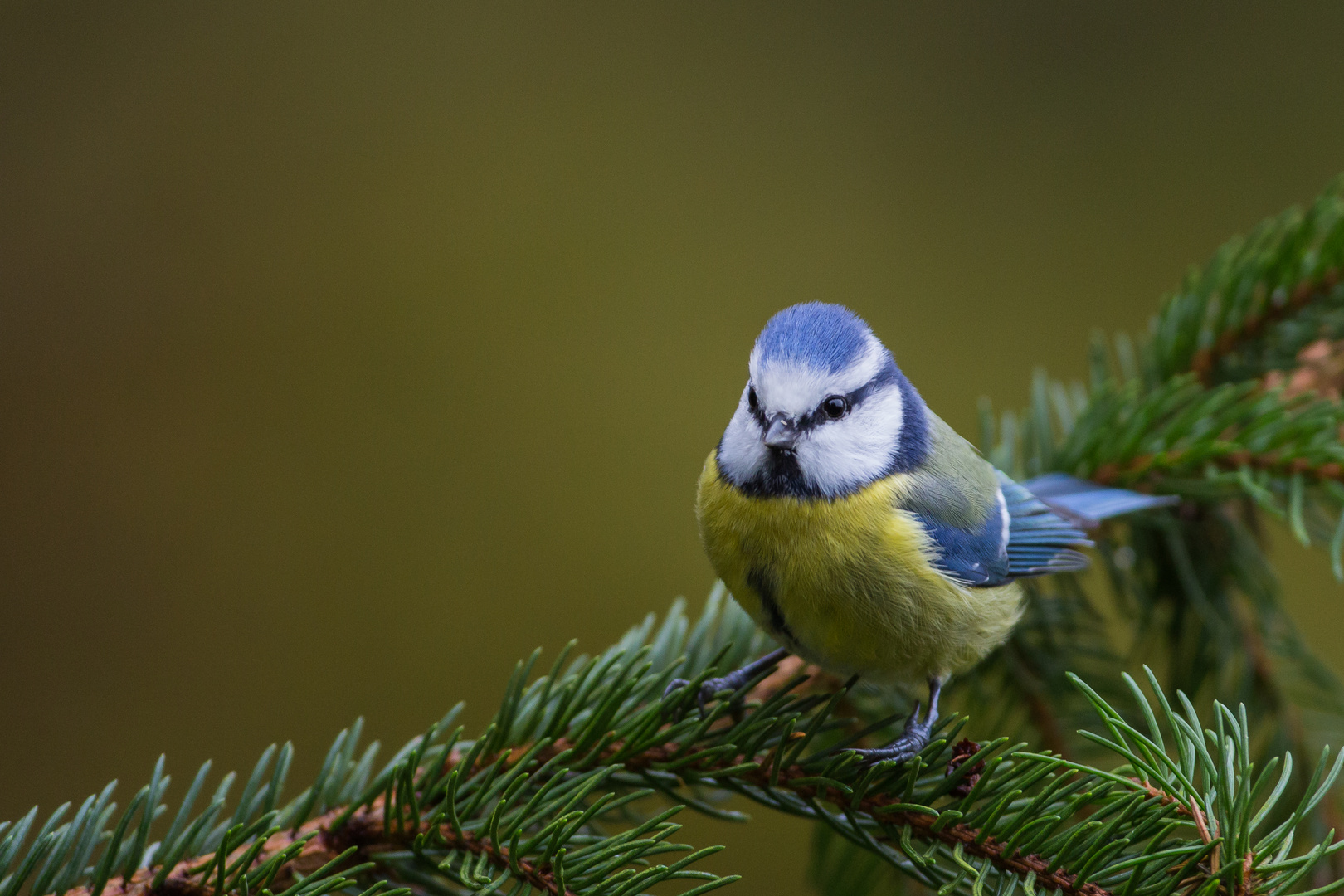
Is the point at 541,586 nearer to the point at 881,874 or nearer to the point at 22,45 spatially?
the point at 881,874

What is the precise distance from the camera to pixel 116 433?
6.68 feet

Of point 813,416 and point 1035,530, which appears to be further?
point 1035,530

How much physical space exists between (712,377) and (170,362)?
111 centimetres

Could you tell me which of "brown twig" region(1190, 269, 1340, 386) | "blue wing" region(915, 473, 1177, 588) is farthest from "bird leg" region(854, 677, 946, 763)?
"brown twig" region(1190, 269, 1340, 386)

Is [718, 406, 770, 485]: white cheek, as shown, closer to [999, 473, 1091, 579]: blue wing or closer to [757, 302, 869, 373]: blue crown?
[757, 302, 869, 373]: blue crown

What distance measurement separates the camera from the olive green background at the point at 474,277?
200 centimetres

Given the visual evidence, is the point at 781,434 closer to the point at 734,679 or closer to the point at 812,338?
the point at 812,338

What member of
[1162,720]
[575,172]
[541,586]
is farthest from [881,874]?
[575,172]

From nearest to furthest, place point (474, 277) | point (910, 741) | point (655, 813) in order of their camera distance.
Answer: point (655, 813) < point (910, 741) < point (474, 277)

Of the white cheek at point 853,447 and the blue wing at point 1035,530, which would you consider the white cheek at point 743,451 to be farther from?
the blue wing at point 1035,530

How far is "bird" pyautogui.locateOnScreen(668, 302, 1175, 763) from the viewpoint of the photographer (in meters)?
1.06

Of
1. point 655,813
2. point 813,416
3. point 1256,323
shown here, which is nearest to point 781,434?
point 813,416

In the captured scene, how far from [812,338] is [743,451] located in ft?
0.48

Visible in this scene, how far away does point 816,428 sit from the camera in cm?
111
